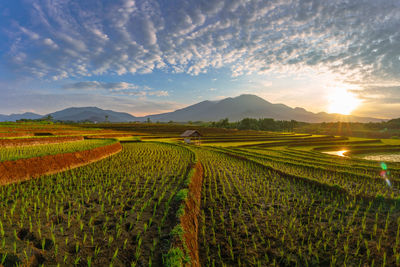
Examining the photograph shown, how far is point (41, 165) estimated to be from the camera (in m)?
9.50

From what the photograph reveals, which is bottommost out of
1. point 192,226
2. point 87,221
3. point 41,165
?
point 192,226

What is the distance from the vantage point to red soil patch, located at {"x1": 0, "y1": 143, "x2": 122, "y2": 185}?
8.00 meters

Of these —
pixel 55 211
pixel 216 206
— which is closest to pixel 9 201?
pixel 55 211

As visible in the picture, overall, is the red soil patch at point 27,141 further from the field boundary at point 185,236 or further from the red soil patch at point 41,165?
the field boundary at point 185,236

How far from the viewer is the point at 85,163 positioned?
1255 centimetres

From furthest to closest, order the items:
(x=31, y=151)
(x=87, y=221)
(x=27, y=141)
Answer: (x=27, y=141)
(x=31, y=151)
(x=87, y=221)

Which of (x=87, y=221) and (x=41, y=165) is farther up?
(x=41, y=165)

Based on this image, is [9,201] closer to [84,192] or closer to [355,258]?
[84,192]

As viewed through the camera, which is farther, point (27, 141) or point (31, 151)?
point (27, 141)

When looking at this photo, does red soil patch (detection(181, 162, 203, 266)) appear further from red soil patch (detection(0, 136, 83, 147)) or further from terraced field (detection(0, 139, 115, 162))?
red soil patch (detection(0, 136, 83, 147))

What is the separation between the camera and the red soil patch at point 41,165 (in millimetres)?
8000

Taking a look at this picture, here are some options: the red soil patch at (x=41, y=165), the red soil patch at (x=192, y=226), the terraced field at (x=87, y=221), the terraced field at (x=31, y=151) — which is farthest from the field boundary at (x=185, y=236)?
the terraced field at (x=31, y=151)

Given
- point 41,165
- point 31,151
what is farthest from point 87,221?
point 31,151

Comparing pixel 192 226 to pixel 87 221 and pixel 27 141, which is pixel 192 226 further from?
pixel 27 141
